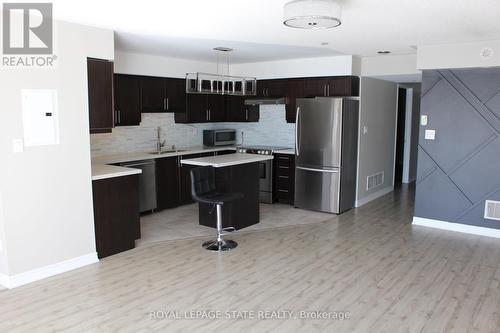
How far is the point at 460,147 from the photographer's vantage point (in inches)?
215

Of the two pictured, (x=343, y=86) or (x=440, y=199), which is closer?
(x=440, y=199)

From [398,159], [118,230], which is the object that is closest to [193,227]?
[118,230]

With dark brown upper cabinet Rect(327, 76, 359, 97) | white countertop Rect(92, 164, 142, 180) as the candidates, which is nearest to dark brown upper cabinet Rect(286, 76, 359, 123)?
dark brown upper cabinet Rect(327, 76, 359, 97)

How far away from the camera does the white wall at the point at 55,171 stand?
365 cm

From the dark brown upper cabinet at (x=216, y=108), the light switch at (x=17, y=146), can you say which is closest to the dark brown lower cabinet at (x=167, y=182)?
the dark brown upper cabinet at (x=216, y=108)

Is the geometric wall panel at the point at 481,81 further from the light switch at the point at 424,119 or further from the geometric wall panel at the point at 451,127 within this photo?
the light switch at the point at 424,119

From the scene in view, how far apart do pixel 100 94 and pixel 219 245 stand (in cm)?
216

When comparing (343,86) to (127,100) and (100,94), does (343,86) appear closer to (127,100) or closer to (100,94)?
(127,100)

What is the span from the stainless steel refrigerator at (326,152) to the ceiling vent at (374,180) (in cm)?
72

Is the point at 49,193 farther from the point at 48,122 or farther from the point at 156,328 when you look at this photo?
the point at 156,328

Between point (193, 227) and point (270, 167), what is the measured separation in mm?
1931

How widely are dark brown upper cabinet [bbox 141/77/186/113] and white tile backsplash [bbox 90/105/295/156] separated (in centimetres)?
28

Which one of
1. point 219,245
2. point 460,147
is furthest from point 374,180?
point 219,245

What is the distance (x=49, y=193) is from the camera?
3947mm
